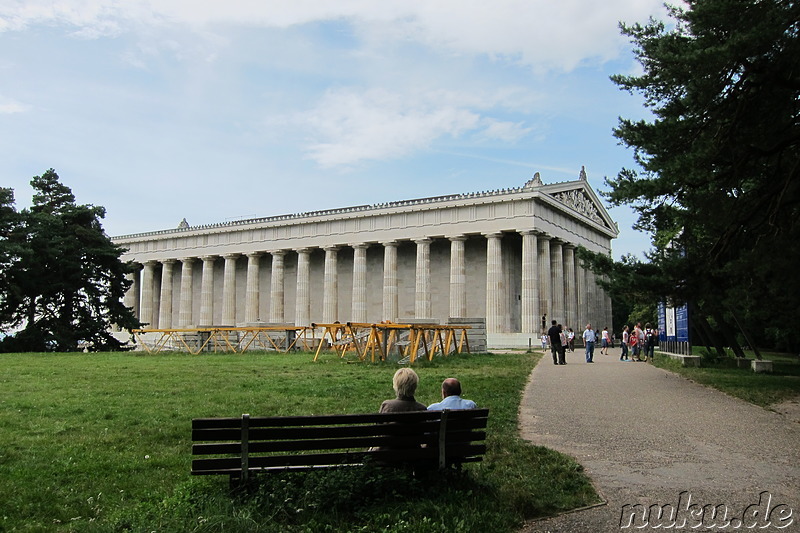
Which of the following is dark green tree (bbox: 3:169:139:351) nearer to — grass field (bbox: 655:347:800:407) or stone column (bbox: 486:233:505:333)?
stone column (bbox: 486:233:505:333)

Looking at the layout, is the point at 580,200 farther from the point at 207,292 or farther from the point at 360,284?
the point at 207,292

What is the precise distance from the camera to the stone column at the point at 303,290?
217ft

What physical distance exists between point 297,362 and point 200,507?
21.1 metres

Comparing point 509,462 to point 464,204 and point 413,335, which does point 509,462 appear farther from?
point 464,204

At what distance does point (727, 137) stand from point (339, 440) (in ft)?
40.8

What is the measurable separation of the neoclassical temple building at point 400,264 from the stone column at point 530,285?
9cm

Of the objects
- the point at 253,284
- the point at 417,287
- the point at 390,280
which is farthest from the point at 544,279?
the point at 253,284

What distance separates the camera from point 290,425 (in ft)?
24.0

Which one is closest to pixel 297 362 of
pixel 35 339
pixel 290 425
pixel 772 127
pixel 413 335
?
pixel 413 335

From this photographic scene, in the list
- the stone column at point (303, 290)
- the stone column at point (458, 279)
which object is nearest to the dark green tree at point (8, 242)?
the stone column at point (303, 290)

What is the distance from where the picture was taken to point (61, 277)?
46844 millimetres

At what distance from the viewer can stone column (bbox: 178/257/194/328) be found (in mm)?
74750

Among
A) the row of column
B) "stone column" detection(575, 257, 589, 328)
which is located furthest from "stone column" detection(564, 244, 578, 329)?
"stone column" detection(575, 257, 589, 328)

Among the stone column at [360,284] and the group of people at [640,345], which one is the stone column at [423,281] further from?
the group of people at [640,345]
